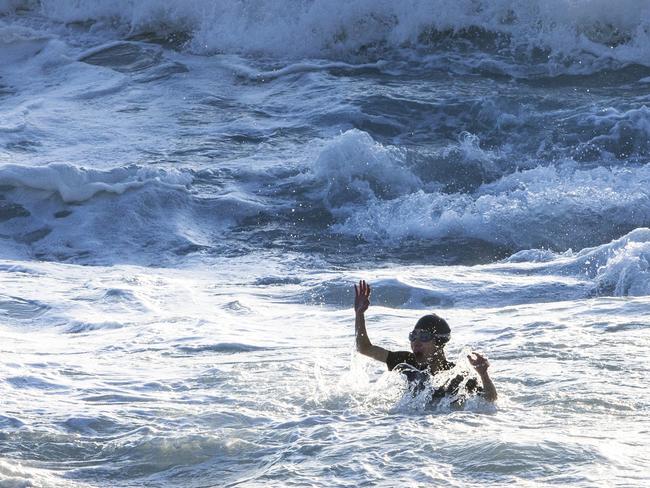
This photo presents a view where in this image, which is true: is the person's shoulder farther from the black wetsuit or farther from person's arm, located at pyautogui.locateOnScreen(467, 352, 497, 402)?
person's arm, located at pyautogui.locateOnScreen(467, 352, 497, 402)

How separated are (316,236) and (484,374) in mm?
5822

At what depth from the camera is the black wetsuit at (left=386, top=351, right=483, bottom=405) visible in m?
7.00

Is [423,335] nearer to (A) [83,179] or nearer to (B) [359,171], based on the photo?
(B) [359,171]

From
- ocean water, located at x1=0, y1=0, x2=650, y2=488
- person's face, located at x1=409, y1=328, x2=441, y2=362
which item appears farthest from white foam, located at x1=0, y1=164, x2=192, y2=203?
person's face, located at x1=409, y1=328, x2=441, y2=362

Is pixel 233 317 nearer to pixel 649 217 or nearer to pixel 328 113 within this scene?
pixel 649 217

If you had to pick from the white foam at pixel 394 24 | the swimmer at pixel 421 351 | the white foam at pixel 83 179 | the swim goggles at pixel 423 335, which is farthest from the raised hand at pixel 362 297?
the white foam at pixel 394 24

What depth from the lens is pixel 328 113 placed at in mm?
15258

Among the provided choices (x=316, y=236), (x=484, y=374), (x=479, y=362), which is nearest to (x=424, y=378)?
(x=484, y=374)

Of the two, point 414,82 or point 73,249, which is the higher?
point 414,82

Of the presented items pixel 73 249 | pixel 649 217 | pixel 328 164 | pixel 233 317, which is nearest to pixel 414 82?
pixel 328 164

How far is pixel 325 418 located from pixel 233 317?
2.61 meters

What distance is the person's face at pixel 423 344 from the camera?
279 inches

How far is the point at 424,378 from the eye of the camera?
23.4 ft

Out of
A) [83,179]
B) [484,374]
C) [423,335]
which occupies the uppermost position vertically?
[83,179]
